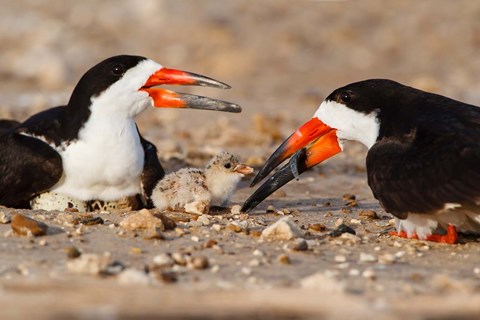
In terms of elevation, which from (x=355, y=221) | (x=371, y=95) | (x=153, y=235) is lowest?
(x=153, y=235)

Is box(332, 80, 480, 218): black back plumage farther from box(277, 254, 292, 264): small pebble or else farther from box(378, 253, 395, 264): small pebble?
box(277, 254, 292, 264): small pebble

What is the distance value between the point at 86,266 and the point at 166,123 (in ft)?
24.8

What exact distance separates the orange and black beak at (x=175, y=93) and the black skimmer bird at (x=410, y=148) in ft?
2.02

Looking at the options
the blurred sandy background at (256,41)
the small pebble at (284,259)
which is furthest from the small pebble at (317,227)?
the blurred sandy background at (256,41)

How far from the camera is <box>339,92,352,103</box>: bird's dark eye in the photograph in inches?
252

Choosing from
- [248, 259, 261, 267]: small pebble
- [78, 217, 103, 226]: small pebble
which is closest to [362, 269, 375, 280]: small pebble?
[248, 259, 261, 267]: small pebble

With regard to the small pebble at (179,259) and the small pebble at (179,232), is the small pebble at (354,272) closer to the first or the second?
the small pebble at (179,259)

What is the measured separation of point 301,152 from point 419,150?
1.31 meters

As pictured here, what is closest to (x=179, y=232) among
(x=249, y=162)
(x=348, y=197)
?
(x=348, y=197)

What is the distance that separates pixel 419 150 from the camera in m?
5.71

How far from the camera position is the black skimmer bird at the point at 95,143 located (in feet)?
22.0

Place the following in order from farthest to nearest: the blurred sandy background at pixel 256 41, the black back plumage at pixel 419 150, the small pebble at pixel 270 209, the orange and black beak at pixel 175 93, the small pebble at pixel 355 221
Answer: the blurred sandy background at pixel 256 41 → the small pebble at pixel 270 209 → the orange and black beak at pixel 175 93 → the small pebble at pixel 355 221 → the black back plumage at pixel 419 150

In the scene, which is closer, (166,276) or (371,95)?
(166,276)

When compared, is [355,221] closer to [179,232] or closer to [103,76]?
[179,232]
